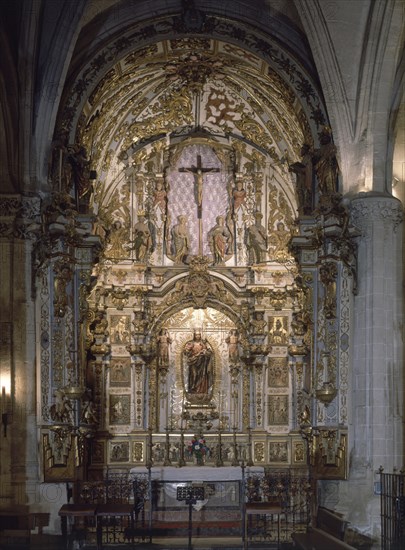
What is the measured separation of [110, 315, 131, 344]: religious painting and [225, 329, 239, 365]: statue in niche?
2.35m

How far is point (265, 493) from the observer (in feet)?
75.9

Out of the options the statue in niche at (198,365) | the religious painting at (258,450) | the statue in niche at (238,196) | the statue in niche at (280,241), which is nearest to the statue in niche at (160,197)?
the statue in niche at (238,196)

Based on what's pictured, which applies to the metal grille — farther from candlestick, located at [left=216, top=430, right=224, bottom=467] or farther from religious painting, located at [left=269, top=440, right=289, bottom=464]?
religious painting, located at [left=269, top=440, right=289, bottom=464]

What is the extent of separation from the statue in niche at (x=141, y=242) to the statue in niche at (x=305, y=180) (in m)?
5.11

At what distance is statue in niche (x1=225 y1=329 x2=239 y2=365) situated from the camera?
85.0 feet

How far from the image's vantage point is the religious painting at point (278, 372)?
84.9 feet

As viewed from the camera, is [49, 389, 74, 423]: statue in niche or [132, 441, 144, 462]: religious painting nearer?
[49, 389, 74, 423]: statue in niche

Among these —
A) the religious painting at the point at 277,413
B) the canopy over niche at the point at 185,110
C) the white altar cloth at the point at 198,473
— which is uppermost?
the canopy over niche at the point at 185,110

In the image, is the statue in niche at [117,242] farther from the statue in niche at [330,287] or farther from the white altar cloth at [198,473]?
the statue in niche at [330,287]

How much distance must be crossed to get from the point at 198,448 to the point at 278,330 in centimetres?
352

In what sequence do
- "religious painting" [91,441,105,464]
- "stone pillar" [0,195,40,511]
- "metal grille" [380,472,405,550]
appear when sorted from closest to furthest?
"metal grille" [380,472,405,550]
"stone pillar" [0,195,40,511]
"religious painting" [91,441,105,464]

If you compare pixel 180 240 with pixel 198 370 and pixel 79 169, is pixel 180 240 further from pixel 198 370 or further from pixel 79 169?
pixel 79 169

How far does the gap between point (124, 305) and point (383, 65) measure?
29.8 feet

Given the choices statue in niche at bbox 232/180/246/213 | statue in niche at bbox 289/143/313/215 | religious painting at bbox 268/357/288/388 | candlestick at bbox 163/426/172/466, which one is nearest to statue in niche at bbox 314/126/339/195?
statue in niche at bbox 289/143/313/215
